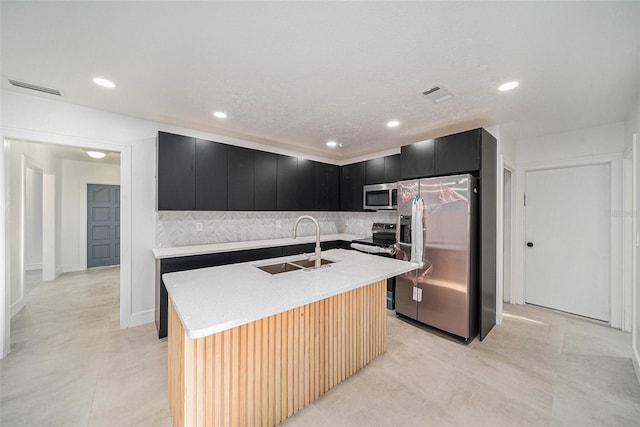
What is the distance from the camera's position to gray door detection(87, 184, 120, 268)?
5.62 meters

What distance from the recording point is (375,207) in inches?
155

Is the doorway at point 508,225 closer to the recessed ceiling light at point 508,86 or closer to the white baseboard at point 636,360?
the white baseboard at point 636,360

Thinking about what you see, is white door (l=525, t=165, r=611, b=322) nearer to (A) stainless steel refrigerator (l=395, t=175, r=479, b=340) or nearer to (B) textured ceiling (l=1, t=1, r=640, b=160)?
(B) textured ceiling (l=1, t=1, r=640, b=160)

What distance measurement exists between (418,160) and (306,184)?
1.84m

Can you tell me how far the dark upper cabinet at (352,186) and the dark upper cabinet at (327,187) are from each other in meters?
0.10

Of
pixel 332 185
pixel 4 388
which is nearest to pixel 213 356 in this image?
pixel 4 388

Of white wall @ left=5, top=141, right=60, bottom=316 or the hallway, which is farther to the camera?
white wall @ left=5, top=141, right=60, bottom=316

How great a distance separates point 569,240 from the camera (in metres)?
3.28

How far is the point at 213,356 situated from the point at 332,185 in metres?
3.64

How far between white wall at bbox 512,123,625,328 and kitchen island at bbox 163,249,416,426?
2.77 metres

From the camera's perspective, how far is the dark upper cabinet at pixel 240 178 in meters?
3.30

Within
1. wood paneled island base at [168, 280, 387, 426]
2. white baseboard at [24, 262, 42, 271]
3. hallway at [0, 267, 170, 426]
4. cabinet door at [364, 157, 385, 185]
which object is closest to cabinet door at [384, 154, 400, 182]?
cabinet door at [364, 157, 385, 185]

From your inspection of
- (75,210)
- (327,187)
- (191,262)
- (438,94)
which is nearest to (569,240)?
(438,94)

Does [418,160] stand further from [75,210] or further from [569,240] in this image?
[75,210]
